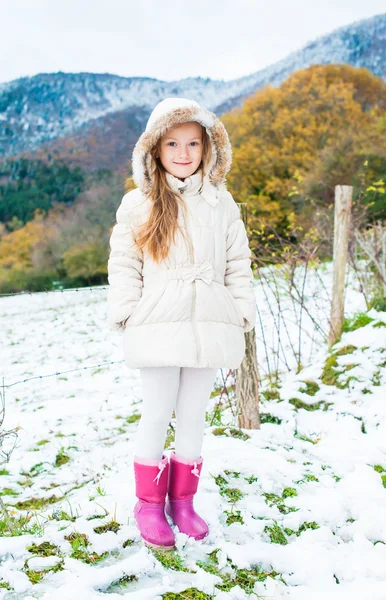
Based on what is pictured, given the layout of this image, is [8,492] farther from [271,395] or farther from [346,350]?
[346,350]

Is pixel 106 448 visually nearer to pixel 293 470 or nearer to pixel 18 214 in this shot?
pixel 293 470

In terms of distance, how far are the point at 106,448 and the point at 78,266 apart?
19604 mm

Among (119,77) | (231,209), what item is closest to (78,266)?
(231,209)

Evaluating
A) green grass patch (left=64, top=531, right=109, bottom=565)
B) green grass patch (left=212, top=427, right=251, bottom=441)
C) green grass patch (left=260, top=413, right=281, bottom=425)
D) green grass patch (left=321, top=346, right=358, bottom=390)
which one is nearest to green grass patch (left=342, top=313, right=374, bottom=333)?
green grass patch (left=321, top=346, right=358, bottom=390)

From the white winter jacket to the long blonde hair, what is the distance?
0.09 ft

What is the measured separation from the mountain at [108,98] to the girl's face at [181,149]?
42.7 meters

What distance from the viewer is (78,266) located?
73.9ft

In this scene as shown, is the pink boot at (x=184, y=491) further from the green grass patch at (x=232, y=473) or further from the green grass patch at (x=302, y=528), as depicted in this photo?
the green grass patch at (x=232, y=473)

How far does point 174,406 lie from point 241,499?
2.08 ft

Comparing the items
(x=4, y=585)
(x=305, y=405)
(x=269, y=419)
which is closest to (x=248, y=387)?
(x=269, y=419)

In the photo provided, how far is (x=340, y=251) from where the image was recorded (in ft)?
15.9

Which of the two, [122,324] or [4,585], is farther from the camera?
[122,324]

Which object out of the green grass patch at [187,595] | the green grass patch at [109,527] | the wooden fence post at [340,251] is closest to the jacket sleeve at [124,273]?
the green grass patch at [109,527]

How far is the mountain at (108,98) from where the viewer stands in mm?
53062
